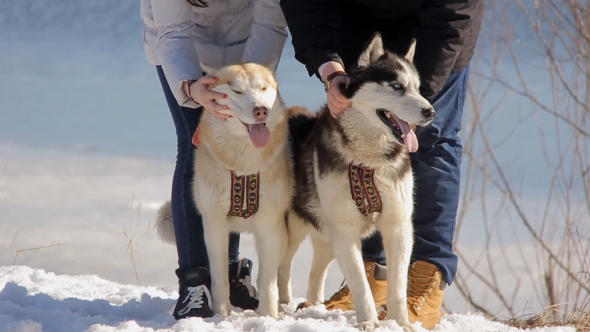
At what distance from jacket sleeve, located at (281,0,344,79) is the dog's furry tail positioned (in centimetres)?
134

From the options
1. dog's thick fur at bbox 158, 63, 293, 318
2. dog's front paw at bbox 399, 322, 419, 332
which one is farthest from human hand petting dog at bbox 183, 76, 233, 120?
dog's front paw at bbox 399, 322, 419, 332

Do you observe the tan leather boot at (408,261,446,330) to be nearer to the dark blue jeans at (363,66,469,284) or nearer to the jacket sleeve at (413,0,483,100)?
the dark blue jeans at (363,66,469,284)

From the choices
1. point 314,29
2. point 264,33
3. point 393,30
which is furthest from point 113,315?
point 393,30

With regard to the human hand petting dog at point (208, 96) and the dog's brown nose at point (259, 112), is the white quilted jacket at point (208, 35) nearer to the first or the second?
the human hand petting dog at point (208, 96)

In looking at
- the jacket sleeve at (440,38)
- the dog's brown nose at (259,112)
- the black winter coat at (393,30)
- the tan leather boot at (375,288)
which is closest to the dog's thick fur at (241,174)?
the dog's brown nose at (259,112)

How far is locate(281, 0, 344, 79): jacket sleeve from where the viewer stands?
3.56 metres

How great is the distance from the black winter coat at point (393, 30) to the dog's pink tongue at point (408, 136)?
0.33m

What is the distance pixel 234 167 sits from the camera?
3641 millimetres

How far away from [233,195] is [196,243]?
1.64 feet

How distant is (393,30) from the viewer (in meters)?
3.86

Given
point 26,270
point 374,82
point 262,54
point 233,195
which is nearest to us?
point 374,82

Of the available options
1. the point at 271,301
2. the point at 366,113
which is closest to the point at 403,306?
the point at 271,301

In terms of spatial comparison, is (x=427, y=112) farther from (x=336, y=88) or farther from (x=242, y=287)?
(x=242, y=287)

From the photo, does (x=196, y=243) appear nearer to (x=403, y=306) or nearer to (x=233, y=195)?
(x=233, y=195)
